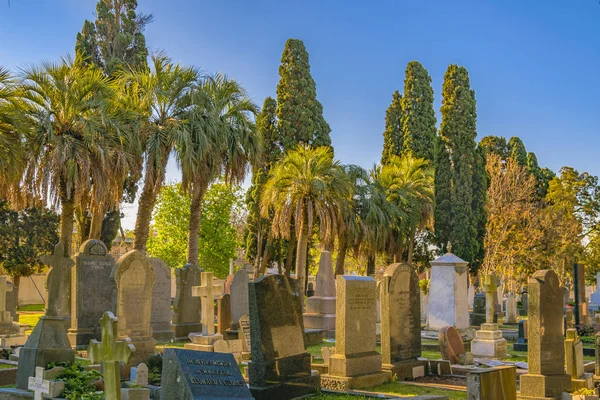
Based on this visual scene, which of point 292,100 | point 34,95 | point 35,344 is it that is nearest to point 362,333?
point 35,344

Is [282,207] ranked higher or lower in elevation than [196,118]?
lower

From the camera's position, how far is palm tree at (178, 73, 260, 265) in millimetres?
21172

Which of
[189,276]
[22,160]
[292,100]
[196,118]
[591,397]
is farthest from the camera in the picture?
[292,100]

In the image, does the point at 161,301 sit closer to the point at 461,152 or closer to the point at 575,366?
the point at 575,366

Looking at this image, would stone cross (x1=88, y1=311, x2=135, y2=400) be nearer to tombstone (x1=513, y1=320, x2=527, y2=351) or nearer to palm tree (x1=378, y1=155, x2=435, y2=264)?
tombstone (x1=513, y1=320, x2=527, y2=351)

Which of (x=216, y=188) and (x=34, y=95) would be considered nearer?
(x=34, y=95)

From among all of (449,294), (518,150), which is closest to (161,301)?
(449,294)

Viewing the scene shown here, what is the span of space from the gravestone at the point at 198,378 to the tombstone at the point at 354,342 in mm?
4100

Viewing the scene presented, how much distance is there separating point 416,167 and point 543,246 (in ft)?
31.3

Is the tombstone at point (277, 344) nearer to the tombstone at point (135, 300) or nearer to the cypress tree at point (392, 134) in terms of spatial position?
the tombstone at point (135, 300)

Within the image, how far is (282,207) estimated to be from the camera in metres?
26.8

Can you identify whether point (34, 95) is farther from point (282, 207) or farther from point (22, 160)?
point (282, 207)

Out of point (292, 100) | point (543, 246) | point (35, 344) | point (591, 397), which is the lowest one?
point (591, 397)

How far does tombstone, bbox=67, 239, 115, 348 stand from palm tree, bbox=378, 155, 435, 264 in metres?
21.5
